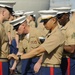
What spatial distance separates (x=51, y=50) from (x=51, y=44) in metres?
0.09

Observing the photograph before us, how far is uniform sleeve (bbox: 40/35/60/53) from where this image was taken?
19.3ft

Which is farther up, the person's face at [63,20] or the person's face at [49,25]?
the person's face at [49,25]

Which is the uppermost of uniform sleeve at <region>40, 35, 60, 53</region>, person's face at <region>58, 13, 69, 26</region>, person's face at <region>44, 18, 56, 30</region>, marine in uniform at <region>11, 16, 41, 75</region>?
person's face at <region>44, 18, 56, 30</region>

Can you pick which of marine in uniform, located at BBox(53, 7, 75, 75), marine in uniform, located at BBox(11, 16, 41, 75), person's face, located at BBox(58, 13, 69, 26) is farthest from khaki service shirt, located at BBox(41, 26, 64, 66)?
person's face, located at BBox(58, 13, 69, 26)

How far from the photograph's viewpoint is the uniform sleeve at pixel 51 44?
19.3 feet

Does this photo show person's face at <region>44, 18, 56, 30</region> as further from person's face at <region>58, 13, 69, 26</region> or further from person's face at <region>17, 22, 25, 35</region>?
person's face at <region>58, 13, 69, 26</region>

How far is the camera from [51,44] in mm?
5906

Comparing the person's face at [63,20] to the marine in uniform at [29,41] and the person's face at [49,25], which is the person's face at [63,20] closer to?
the marine in uniform at [29,41]

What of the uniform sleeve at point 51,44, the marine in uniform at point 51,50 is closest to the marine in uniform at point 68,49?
the marine in uniform at point 51,50

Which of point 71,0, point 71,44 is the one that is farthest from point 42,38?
point 71,0

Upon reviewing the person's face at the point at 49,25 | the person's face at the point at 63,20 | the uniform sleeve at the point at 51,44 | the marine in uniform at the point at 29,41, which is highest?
the person's face at the point at 49,25

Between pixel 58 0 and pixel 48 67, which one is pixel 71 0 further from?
pixel 48 67

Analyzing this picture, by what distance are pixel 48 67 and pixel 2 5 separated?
1.17 m

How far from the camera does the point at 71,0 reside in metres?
13.3
